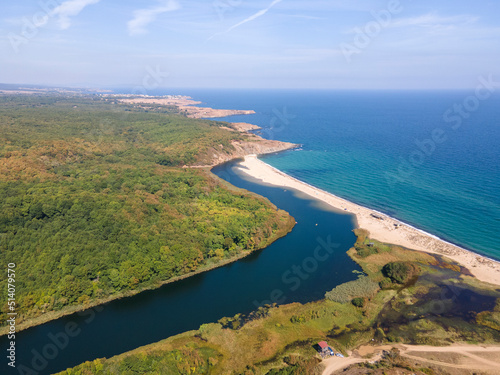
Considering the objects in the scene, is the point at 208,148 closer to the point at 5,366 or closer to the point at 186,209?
the point at 186,209

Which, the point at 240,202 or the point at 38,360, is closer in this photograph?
the point at 38,360

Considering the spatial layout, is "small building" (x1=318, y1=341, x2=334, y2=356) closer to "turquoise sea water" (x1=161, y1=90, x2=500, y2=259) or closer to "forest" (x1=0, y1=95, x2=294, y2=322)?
"forest" (x1=0, y1=95, x2=294, y2=322)

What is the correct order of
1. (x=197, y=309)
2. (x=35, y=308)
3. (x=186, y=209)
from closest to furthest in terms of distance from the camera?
(x=35, y=308) < (x=197, y=309) < (x=186, y=209)

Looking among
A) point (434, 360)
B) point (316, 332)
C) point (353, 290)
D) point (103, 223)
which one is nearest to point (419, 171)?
point (353, 290)

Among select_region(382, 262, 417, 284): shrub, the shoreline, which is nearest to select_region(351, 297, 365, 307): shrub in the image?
select_region(382, 262, 417, 284): shrub

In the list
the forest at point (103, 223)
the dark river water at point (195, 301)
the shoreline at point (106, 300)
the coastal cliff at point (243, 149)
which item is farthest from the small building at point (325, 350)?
the coastal cliff at point (243, 149)

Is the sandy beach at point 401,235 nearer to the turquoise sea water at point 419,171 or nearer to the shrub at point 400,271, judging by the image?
the turquoise sea water at point 419,171

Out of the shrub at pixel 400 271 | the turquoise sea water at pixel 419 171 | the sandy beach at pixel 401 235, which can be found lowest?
the shrub at pixel 400 271

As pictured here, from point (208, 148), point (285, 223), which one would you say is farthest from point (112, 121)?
point (285, 223)
